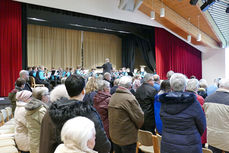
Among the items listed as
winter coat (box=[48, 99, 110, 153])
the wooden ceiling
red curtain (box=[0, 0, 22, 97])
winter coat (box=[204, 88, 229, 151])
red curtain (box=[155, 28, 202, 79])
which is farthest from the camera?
red curtain (box=[155, 28, 202, 79])

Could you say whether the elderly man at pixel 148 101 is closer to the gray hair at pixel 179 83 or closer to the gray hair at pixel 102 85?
the gray hair at pixel 102 85

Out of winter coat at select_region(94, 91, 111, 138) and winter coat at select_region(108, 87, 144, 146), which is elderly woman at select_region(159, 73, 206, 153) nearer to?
winter coat at select_region(108, 87, 144, 146)

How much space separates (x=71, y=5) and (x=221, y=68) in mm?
11805

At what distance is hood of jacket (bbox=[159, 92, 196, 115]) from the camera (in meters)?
1.94

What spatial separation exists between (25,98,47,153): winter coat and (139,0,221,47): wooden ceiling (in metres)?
8.62

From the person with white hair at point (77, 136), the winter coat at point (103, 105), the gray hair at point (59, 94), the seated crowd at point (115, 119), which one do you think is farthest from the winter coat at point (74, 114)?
the winter coat at point (103, 105)

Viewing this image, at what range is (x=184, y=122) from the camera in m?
1.96

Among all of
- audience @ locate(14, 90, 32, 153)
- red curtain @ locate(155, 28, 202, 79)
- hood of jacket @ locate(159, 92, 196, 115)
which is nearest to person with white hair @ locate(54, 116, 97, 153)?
hood of jacket @ locate(159, 92, 196, 115)

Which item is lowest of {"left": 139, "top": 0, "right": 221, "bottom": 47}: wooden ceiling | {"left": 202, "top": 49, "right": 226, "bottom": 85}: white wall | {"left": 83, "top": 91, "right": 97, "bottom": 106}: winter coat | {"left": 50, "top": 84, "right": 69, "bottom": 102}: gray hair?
{"left": 83, "top": 91, "right": 97, "bottom": 106}: winter coat

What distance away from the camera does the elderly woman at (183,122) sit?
1951 millimetres

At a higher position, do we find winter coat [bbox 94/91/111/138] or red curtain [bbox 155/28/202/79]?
red curtain [bbox 155/28/202/79]

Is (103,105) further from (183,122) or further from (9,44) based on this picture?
(9,44)

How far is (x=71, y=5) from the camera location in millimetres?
9141

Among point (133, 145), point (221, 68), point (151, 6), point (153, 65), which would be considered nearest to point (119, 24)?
point (151, 6)
